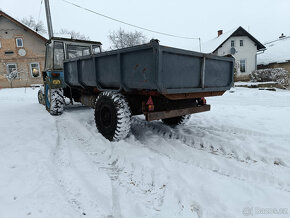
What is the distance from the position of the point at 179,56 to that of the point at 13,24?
2417 cm

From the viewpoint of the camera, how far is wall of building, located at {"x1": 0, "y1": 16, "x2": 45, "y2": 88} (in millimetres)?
20094

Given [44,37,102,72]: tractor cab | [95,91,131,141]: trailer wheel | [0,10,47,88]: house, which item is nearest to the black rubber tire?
[44,37,102,72]: tractor cab

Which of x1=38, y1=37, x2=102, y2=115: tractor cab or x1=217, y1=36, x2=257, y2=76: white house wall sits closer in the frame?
x1=38, y1=37, x2=102, y2=115: tractor cab

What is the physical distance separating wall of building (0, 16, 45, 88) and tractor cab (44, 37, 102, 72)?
57.4 ft

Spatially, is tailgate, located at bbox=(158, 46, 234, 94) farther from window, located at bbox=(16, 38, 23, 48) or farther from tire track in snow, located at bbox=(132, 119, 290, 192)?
window, located at bbox=(16, 38, 23, 48)

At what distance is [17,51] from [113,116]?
73.3ft

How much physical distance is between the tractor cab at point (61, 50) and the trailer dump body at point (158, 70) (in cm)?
230

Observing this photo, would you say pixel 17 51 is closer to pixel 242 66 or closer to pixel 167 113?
pixel 167 113

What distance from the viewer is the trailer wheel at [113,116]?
3.39 metres

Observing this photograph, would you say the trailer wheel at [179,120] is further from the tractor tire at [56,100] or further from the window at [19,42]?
the window at [19,42]

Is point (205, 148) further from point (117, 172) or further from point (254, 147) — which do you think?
point (117, 172)

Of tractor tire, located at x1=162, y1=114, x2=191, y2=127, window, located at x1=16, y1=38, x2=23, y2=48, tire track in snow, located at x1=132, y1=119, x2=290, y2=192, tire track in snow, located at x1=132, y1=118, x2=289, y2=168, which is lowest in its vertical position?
tire track in snow, located at x1=132, y1=119, x2=290, y2=192

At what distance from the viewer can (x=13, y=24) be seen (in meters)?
20.2

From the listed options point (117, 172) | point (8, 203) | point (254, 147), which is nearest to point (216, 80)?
point (254, 147)
